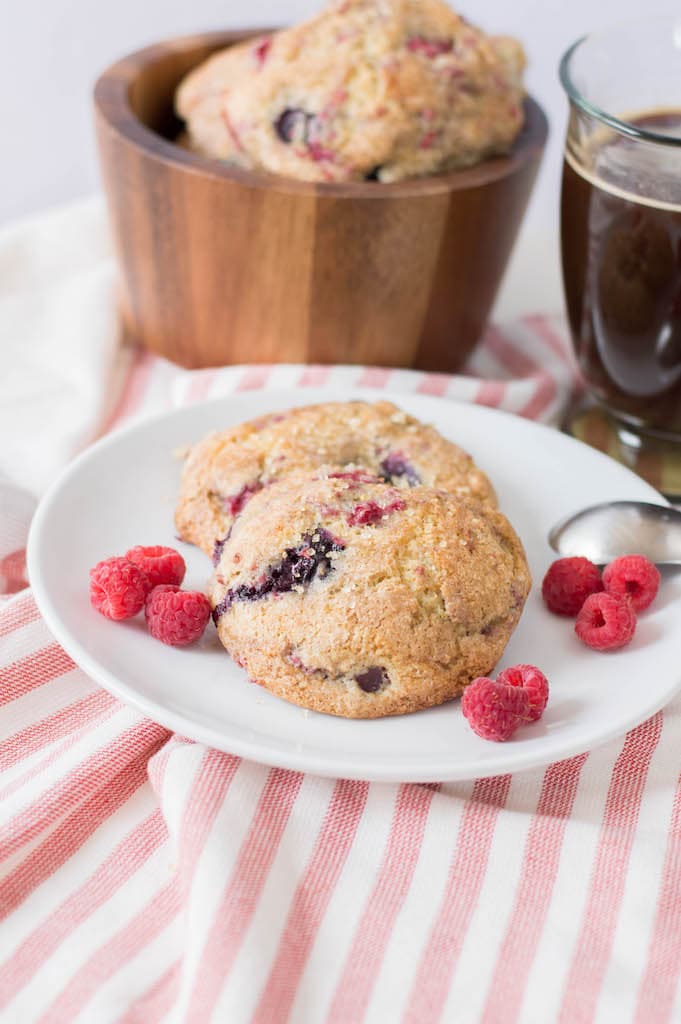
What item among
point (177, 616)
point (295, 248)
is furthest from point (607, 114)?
point (177, 616)

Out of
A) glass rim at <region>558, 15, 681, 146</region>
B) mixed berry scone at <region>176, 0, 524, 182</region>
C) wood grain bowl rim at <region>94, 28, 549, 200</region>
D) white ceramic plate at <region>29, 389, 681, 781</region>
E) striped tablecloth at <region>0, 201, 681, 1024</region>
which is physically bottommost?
striped tablecloth at <region>0, 201, 681, 1024</region>

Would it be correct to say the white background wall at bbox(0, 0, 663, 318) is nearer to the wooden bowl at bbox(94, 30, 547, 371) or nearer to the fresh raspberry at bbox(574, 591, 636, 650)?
the wooden bowl at bbox(94, 30, 547, 371)

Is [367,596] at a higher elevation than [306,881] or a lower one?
higher

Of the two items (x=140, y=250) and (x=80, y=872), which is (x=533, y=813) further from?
(x=140, y=250)

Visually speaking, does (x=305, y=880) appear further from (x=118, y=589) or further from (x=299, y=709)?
(x=118, y=589)

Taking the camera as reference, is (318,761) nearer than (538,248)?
Yes

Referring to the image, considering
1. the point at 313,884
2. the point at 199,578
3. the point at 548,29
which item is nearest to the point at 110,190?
the point at 199,578

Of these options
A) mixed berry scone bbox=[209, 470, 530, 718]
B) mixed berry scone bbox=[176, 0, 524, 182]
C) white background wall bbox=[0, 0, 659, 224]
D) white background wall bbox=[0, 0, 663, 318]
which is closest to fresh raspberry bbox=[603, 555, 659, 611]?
mixed berry scone bbox=[209, 470, 530, 718]
